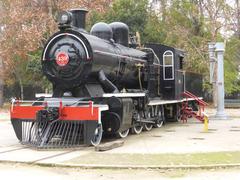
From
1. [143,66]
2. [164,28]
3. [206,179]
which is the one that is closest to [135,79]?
[143,66]

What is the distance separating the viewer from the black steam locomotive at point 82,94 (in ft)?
38.1

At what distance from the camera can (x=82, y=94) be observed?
41.8ft

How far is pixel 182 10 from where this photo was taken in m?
34.5

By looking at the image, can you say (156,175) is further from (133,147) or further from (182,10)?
(182,10)

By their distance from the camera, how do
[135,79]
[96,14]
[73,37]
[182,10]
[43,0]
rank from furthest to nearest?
Result: 1. [182,10]
2. [96,14]
3. [43,0]
4. [135,79]
5. [73,37]

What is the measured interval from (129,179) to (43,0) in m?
24.1

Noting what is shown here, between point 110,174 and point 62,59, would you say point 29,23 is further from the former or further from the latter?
point 110,174

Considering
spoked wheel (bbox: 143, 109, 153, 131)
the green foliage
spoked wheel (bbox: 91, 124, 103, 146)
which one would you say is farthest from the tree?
spoked wheel (bbox: 91, 124, 103, 146)

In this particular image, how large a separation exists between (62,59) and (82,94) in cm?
109

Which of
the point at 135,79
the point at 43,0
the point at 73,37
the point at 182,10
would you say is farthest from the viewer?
the point at 182,10

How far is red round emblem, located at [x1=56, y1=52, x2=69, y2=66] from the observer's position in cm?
1253

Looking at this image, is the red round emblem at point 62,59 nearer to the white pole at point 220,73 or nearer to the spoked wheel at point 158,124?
the spoked wheel at point 158,124

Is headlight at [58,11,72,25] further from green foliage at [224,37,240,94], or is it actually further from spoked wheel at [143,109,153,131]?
green foliage at [224,37,240,94]

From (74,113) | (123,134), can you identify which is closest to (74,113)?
(74,113)
